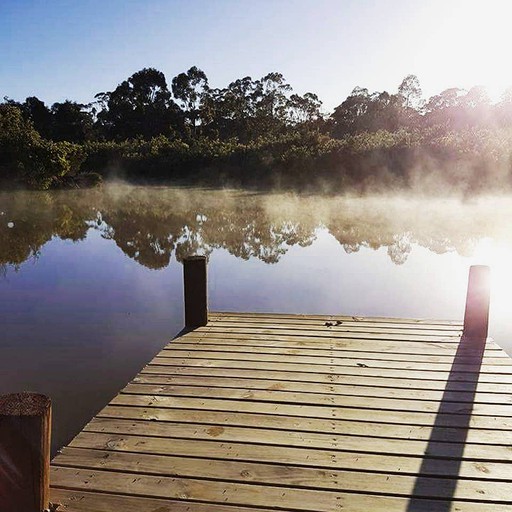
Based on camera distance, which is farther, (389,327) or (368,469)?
(389,327)

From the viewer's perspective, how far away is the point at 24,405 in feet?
5.59

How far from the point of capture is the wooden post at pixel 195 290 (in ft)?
13.6

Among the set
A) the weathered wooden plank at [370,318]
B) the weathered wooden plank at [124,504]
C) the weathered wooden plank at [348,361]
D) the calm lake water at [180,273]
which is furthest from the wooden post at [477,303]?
the weathered wooden plank at [124,504]

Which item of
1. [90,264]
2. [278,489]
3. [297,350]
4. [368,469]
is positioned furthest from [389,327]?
[90,264]

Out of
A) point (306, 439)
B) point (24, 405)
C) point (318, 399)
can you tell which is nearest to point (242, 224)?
point (318, 399)

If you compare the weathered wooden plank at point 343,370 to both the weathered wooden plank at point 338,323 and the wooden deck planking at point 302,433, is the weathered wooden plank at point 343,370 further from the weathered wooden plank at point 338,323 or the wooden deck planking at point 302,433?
the weathered wooden plank at point 338,323

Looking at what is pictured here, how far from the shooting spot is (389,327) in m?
4.31

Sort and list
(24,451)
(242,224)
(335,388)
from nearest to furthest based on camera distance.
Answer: (24,451)
(335,388)
(242,224)

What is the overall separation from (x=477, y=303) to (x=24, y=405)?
11.2 feet

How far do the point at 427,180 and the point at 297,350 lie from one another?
19948 mm

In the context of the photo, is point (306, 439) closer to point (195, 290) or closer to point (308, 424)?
point (308, 424)

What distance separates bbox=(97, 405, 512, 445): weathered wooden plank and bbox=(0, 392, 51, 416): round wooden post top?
99cm

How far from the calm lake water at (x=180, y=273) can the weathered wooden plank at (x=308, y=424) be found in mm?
1224

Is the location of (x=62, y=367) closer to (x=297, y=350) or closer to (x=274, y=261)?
(x=297, y=350)
